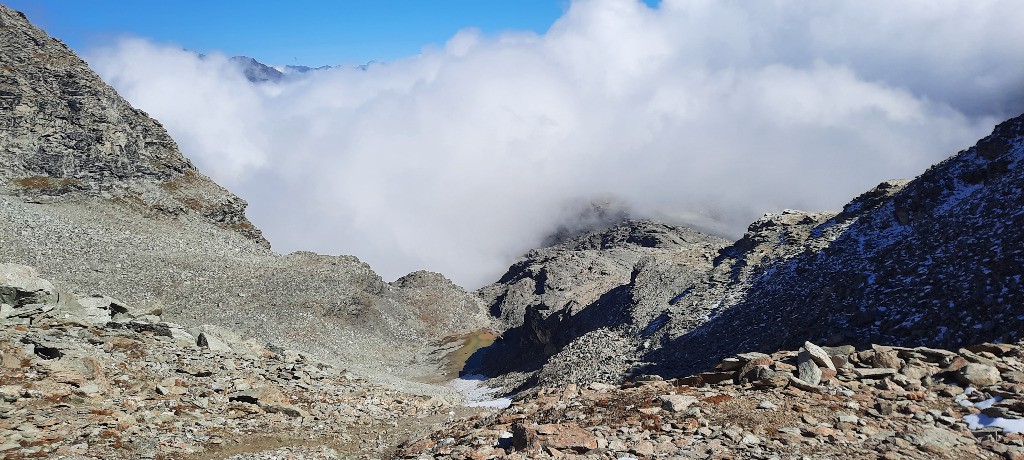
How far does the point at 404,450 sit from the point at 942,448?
11.7 m

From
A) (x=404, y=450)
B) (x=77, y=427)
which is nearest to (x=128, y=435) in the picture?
(x=77, y=427)

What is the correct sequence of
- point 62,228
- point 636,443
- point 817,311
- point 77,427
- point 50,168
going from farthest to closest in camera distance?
point 50,168 → point 62,228 → point 817,311 → point 77,427 → point 636,443

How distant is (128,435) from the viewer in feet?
55.3

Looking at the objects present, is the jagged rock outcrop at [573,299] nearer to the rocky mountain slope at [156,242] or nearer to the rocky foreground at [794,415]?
the rocky mountain slope at [156,242]

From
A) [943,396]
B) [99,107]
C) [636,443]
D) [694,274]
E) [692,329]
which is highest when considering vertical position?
[99,107]

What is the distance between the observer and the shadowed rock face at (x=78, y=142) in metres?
70.9

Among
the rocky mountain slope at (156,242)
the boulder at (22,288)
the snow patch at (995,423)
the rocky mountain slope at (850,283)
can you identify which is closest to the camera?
the snow patch at (995,423)

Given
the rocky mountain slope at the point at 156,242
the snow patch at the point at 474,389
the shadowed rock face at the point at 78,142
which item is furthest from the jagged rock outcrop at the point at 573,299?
the shadowed rock face at the point at 78,142

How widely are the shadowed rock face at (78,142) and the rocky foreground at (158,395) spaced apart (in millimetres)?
50935

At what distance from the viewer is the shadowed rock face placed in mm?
70875

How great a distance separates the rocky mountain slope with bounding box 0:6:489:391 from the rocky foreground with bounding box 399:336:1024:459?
123 feet

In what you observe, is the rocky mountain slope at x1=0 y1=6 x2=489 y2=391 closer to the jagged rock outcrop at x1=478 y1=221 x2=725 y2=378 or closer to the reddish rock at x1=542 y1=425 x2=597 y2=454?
the jagged rock outcrop at x1=478 y1=221 x2=725 y2=378

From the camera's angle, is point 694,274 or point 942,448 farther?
point 694,274

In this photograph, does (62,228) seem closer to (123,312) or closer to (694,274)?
(123,312)
